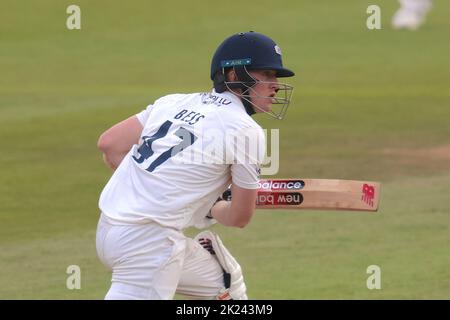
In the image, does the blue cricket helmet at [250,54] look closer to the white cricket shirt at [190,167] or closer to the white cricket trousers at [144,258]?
the white cricket shirt at [190,167]

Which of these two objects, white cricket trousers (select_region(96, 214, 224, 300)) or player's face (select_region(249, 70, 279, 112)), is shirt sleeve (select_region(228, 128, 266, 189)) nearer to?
player's face (select_region(249, 70, 279, 112))

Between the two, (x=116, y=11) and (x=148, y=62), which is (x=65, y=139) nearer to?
(x=148, y=62)

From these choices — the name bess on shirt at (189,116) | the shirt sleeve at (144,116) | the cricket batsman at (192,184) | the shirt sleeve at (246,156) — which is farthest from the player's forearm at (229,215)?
the shirt sleeve at (144,116)

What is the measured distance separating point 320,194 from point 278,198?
0.24 m

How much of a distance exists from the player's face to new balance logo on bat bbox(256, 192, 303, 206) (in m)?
0.75

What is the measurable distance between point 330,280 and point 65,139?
695 centimetres

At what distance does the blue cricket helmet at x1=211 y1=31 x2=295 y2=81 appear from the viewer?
6.25m

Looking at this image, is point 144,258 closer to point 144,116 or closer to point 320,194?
point 144,116

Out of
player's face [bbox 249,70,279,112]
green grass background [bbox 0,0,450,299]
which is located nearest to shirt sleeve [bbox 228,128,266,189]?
player's face [bbox 249,70,279,112]

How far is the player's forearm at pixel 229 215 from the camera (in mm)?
6121

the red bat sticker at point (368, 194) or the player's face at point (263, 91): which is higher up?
the player's face at point (263, 91)

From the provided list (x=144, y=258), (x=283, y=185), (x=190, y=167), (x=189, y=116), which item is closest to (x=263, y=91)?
(x=189, y=116)

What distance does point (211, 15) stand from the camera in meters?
26.8

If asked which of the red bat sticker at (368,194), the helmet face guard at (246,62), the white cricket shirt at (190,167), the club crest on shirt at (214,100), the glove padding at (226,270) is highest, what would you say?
the helmet face guard at (246,62)
